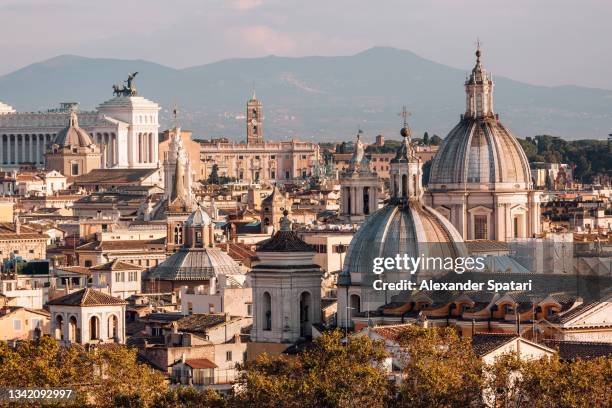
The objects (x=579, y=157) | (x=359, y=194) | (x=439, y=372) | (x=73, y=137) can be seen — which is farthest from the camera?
(x=579, y=157)

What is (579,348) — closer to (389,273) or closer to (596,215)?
(389,273)

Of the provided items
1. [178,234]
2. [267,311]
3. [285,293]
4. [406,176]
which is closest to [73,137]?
[178,234]

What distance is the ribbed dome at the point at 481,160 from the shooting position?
8338cm

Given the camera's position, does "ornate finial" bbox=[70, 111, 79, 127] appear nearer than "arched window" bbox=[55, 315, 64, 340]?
No

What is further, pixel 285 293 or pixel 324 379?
pixel 285 293

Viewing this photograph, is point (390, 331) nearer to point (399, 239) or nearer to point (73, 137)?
point (399, 239)

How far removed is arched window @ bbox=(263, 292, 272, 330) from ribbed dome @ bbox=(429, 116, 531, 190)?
23.7 metres

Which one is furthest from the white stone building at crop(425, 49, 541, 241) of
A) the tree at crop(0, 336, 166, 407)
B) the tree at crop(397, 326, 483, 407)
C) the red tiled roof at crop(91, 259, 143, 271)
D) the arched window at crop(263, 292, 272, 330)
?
the tree at crop(397, 326, 483, 407)

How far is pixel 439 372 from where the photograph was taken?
150ft

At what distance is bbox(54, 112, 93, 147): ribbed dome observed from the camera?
584ft

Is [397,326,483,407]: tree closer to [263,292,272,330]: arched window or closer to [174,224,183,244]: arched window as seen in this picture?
[263,292,272,330]: arched window

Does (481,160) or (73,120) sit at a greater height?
(73,120)

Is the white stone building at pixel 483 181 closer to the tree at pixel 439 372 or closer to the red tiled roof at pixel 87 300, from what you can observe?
the red tiled roof at pixel 87 300

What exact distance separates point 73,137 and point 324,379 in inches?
5232
